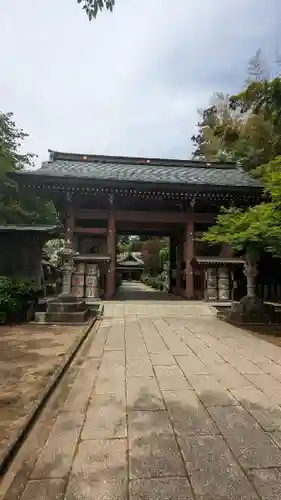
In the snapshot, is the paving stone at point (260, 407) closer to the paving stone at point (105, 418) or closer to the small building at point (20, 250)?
the paving stone at point (105, 418)

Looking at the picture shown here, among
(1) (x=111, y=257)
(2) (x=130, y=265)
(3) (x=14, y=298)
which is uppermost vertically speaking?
(2) (x=130, y=265)

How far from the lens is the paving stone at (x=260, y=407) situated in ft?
9.89

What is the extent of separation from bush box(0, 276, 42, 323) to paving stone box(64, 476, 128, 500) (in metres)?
7.47

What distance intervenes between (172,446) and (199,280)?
562 inches

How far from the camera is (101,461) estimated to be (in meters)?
2.39

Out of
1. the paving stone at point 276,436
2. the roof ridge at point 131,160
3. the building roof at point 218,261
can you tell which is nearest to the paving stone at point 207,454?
the paving stone at point 276,436

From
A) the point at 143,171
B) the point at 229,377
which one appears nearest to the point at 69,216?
the point at 143,171

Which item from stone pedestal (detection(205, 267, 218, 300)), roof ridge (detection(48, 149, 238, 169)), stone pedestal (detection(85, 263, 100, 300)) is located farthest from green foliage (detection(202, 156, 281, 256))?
roof ridge (detection(48, 149, 238, 169))

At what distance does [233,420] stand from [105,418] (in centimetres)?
116

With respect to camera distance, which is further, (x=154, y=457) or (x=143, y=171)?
(x=143, y=171)

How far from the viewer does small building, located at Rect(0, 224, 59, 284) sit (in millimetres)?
12849

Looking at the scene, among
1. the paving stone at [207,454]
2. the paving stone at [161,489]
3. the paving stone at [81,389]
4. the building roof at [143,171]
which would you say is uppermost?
the building roof at [143,171]

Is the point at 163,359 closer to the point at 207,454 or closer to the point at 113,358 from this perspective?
the point at 113,358

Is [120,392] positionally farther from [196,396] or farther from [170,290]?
[170,290]
